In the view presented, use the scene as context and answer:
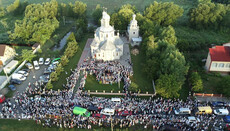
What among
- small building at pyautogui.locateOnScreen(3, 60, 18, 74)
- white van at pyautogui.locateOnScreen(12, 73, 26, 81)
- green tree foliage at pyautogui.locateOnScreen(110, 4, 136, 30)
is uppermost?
green tree foliage at pyautogui.locateOnScreen(110, 4, 136, 30)

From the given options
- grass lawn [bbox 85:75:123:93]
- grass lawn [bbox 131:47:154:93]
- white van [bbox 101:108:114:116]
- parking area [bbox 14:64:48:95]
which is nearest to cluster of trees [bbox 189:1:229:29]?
grass lawn [bbox 131:47:154:93]

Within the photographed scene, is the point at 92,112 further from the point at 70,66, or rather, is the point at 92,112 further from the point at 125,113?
the point at 70,66

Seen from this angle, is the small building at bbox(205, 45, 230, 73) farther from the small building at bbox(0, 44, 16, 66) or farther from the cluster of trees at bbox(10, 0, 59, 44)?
the small building at bbox(0, 44, 16, 66)

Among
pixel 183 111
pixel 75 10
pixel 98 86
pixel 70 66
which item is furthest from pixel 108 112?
pixel 75 10

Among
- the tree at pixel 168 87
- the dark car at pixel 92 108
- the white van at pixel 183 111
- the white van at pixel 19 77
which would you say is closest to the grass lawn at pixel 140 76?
the tree at pixel 168 87

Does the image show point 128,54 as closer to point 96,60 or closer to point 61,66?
point 96,60

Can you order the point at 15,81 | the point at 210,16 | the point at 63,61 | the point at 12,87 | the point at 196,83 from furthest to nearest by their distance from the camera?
the point at 210,16 < the point at 63,61 < the point at 15,81 < the point at 12,87 < the point at 196,83
